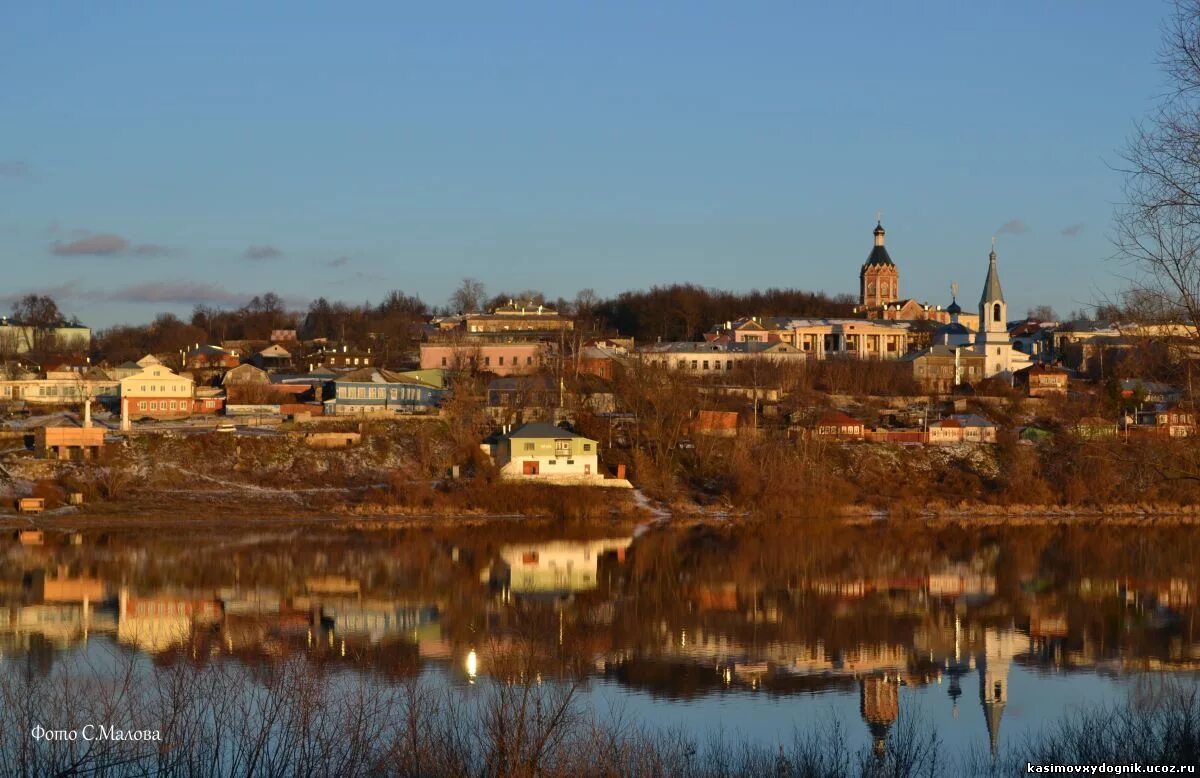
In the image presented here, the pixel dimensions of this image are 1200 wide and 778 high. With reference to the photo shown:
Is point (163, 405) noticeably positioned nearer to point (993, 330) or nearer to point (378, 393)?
point (378, 393)

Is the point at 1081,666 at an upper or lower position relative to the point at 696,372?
lower

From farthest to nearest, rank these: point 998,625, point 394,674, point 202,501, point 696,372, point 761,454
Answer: point 696,372, point 761,454, point 202,501, point 998,625, point 394,674

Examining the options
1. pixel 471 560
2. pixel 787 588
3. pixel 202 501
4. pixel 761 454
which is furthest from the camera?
pixel 761 454

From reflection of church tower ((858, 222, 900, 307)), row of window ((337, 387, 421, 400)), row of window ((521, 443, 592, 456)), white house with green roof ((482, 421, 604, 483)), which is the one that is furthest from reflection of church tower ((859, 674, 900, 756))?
reflection of church tower ((858, 222, 900, 307))

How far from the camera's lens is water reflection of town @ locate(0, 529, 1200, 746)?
20000 mm

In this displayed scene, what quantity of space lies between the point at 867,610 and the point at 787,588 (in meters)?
2.53

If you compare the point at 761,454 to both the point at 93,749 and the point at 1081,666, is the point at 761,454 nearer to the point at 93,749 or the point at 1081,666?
the point at 1081,666

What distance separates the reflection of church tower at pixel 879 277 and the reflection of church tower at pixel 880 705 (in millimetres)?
82398

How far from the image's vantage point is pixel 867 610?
26.1 meters

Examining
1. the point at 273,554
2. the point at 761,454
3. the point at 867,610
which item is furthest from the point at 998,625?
the point at 761,454

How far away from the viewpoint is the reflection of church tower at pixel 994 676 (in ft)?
57.2

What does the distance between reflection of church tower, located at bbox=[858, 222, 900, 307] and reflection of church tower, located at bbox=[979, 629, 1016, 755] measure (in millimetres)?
78308

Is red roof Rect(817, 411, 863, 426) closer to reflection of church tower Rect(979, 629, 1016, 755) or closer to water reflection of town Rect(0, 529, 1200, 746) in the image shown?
water reflection of town Rect(0, 529, 1200, 746)

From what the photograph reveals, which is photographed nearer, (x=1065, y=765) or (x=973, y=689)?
(x=1065, y=765)
